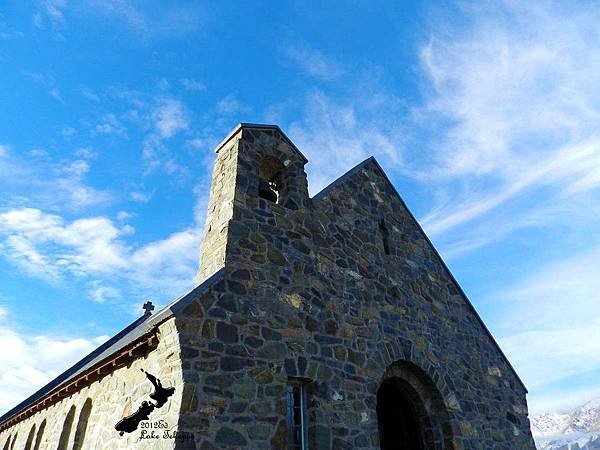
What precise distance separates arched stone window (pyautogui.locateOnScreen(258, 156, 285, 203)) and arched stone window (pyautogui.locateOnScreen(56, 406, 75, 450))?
7.15 metres

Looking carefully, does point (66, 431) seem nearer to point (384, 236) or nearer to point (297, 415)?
point (297, 415)

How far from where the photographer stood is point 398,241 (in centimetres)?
1127

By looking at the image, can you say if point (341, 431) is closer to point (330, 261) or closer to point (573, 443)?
point (330, 261)

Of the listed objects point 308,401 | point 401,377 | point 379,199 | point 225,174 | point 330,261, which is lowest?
point 308,401

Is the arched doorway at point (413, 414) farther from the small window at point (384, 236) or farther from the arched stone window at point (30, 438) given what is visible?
the arched stone window at point (30, 438)

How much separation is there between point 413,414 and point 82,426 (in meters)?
7.54

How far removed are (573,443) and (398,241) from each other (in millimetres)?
56293

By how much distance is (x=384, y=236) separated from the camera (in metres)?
11.0

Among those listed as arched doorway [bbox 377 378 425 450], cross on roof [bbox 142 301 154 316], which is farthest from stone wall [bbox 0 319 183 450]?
cross on roof [bbox 142 301 154 316]

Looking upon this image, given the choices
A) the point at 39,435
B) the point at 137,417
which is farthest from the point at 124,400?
the point at 39,435

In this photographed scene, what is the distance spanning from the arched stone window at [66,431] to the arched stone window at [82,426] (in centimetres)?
97

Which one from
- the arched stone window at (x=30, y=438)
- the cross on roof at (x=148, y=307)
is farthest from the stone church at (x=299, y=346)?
the cross on roof at (x=148, y=307)

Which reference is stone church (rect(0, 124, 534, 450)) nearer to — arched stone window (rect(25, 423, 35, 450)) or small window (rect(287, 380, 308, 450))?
small window (rect(287, 380, 308, 450))

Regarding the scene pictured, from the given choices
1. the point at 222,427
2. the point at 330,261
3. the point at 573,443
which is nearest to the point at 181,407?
the point at 222,427
